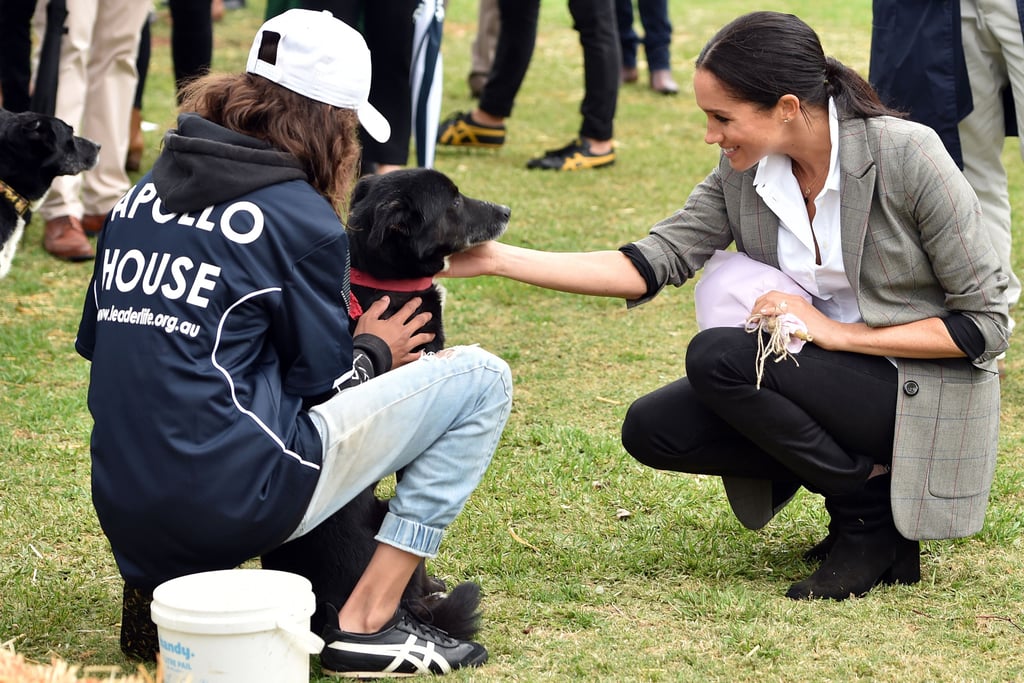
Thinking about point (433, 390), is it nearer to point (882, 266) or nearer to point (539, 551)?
point (539, 551)

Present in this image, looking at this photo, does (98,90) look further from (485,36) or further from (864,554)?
(864,554)

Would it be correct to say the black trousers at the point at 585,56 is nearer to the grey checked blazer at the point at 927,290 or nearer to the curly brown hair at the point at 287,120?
the grey checked blazer at the point at 927,290

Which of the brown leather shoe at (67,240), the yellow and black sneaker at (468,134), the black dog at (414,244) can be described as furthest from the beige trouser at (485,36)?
the black dog at (414,244)

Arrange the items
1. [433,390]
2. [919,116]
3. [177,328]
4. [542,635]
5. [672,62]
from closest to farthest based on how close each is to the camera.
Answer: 1. [177,328]
2. [433,390]
3. [542,635]
4. [919,116]
5. [672,62]

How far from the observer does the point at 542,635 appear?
9.40 ft

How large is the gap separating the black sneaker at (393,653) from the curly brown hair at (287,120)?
36.6 inches

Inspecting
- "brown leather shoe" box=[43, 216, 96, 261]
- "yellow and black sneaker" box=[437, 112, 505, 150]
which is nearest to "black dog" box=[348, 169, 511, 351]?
"brown leather shoe" box=[43, 216, 96, 261]

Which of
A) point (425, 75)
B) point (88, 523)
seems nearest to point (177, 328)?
point (88, 523)

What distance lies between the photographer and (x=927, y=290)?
3.00m

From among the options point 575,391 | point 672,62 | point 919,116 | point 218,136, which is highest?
point 218,136

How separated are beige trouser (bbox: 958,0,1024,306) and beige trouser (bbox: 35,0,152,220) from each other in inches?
155

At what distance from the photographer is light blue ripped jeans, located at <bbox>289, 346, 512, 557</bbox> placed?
2.50 metres

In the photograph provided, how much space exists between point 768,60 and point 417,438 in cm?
120

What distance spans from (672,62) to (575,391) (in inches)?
284
